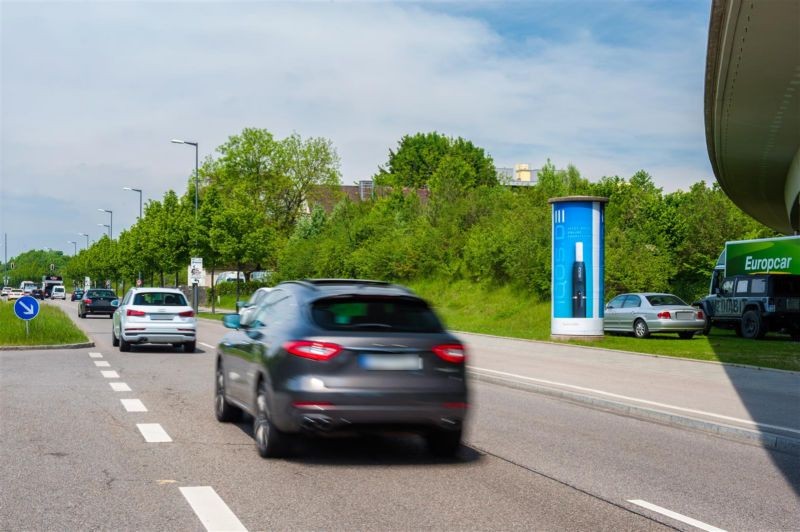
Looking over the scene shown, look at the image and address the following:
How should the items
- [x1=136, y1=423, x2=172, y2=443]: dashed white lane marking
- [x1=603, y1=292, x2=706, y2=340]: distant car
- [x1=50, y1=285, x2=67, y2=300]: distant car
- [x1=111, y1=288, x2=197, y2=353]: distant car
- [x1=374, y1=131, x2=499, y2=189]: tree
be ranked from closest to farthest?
[x1=136, y1=423, x2=172, y2=443]: dashed white lane marking, [x1=111, y1=288, x2=197, y2=353]: distant car, [x1=603, y1=292, x2=706, y2=340]: distant car, [x1=374, y1=131, x2=499, y2=189]: tree, [x1=50, y1=285, x2=67, y2=300]: distant car

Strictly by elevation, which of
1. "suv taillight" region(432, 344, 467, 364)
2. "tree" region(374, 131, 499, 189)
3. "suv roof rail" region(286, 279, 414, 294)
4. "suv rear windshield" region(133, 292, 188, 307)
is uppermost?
"tree" region(374, 131, 499, 189)

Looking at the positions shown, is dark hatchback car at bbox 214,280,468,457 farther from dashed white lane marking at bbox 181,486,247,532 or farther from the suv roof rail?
dashed white lane marking at bbox 181,486,247,532

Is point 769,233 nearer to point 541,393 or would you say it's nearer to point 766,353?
point 766,353

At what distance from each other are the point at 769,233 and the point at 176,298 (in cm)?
4989

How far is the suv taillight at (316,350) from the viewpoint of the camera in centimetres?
787

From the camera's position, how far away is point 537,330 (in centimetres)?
3500

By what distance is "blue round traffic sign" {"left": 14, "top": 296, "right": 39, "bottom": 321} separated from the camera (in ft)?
76.7

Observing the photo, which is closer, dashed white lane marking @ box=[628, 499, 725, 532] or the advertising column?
dashed white lane marking @ box=[628, 499, 725, 532]

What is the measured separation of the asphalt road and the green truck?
20.7m

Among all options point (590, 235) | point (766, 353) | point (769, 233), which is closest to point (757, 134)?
point (590, 235)

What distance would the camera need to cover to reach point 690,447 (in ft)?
31.8

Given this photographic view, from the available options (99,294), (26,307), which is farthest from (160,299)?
(99,294)

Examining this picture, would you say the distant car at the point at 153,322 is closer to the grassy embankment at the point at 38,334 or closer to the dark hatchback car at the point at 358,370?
the grassy embankment at the point at 38,334

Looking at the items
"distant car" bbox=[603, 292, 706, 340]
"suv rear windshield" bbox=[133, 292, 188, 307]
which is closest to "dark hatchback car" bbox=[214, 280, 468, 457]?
"suv rear windshield" bbox=[133, 292, 188, 307]
